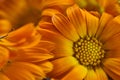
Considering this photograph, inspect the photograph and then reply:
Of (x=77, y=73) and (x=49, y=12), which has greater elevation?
(x=49, y=12)

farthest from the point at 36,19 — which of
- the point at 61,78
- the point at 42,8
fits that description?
the point at 61,78

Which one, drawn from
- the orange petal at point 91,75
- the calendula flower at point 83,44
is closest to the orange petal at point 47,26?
the calendula flower at point 83,44

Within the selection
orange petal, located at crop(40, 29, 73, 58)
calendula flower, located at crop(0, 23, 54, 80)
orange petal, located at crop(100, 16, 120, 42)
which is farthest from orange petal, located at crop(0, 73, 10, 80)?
orange petal, located at crop(100, 16, 120, 42)

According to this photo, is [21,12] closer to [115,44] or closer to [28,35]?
[28,35]

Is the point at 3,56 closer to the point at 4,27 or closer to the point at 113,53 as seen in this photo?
the point at 4,27

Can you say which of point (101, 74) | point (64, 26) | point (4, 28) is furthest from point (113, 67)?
point (4, 28)

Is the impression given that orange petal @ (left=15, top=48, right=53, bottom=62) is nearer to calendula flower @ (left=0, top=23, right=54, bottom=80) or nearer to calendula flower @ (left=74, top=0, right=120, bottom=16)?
calendula flower @ (left=0, top=23, right=54, bottom=80)

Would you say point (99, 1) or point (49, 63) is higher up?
point (99, 1)

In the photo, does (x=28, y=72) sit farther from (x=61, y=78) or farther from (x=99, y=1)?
(x=99, y=1)
